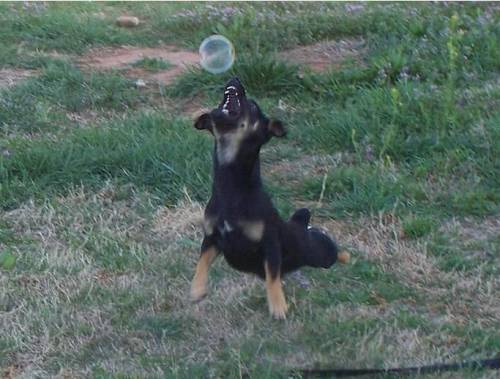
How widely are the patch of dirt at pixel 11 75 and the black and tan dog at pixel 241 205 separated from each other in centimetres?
368

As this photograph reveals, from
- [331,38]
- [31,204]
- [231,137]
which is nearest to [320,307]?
[231,137]

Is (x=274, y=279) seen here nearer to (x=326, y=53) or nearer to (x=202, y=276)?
(x=202, y=276)

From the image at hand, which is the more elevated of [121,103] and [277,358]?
[277,358]

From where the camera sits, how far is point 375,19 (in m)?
8.91

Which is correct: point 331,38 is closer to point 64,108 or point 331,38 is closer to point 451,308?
point 64,108

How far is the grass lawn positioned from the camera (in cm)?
459

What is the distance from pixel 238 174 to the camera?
4.57 meters

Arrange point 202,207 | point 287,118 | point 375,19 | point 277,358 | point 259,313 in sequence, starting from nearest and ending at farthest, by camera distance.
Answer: point 277,358
point 259,313
point 202,207
point 287,118
point 375,19

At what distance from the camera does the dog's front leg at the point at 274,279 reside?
4.63m

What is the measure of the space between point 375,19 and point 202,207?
3.54 meters

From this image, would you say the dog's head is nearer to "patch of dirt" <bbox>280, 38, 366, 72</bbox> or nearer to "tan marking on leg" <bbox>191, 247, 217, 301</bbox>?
"tan marking on leg" <bbox>191, 247, 217, 301</bbox>

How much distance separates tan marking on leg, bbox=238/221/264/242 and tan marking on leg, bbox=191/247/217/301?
Answer: 0.73ft

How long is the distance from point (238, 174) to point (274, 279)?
0.49 meters

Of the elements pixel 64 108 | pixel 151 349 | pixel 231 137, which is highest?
pixel 231 137
